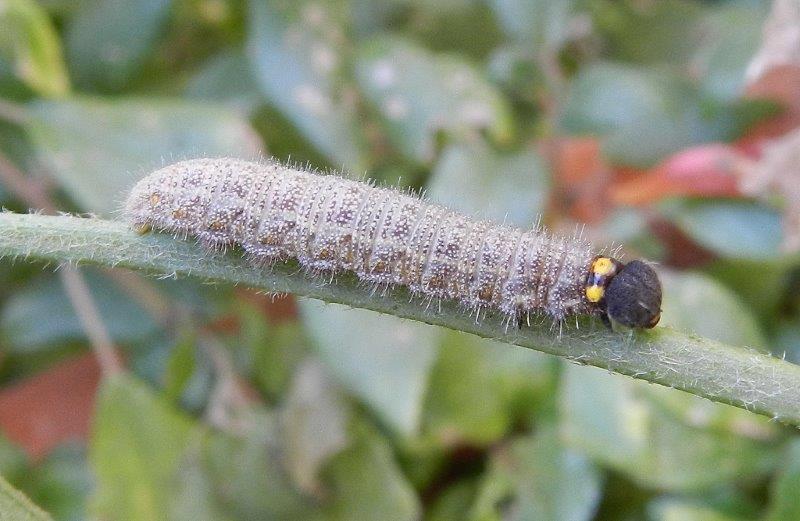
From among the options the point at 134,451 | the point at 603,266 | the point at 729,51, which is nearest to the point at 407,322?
Answer: the point at 603,266

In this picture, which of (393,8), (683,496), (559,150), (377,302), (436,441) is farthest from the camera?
(393,8)

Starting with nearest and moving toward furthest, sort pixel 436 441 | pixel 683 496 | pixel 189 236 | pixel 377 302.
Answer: pixel 377 302
pixel 189 236
pixel 683 496
pixel 436 441

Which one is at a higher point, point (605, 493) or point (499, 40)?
point (499, 40)

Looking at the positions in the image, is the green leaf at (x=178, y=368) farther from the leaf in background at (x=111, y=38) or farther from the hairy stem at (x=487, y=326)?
the hairy stem at (x=487, y=326)

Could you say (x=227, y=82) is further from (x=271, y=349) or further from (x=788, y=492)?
(x=788, y=492)

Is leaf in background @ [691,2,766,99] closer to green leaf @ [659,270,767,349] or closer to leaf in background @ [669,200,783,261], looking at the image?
leaf in background @ [669,200,783,261]

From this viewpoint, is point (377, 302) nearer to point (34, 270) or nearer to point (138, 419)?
point (138, 419)

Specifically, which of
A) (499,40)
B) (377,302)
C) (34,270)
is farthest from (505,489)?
(34,270)

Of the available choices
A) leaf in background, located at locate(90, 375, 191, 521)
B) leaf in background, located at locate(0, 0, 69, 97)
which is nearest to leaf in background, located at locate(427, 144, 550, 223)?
leaf in background, located at locate(90, 375, 191, 521)
